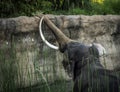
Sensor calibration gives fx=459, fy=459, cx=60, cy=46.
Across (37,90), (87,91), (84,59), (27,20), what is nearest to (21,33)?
(27,20)

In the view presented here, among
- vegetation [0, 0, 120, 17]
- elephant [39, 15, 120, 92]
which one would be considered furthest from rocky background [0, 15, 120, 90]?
vegetation [0, 0, 120, 17]

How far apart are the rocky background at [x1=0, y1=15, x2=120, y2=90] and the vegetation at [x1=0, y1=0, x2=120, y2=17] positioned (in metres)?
0.91

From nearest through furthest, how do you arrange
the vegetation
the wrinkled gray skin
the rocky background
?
the wrinkled gray skin → the rocky background → the vegetation

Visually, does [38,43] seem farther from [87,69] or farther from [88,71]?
[88,71]

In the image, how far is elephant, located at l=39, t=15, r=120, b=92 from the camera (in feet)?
13.0

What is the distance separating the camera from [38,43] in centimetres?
625

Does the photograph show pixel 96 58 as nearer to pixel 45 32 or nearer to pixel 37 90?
pixel 37 90

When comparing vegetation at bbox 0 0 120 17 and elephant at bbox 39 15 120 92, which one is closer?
elephant at bbox 39 15 120 92

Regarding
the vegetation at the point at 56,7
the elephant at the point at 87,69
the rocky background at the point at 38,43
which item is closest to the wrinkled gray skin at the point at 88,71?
the elephant at the point at 87,69

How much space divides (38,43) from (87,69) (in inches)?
82.1

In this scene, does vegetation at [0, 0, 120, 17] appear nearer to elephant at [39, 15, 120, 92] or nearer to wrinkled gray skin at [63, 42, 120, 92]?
elephant at [39, 15, 120, 92]

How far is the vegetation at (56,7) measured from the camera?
24.4ft

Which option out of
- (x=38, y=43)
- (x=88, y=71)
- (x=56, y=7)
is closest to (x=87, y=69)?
(x=88, y=71)

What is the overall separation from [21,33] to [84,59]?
5.94ft
